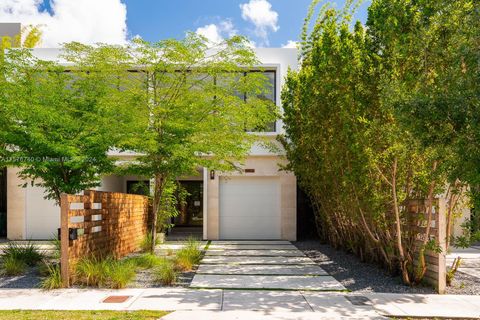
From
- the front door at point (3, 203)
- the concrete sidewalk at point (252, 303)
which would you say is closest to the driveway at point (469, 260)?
the concrete sidewalk at point (252, 303)

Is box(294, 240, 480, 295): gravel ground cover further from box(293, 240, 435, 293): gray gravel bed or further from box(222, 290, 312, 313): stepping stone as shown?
box(222, 290, 312, 313): stepping stone

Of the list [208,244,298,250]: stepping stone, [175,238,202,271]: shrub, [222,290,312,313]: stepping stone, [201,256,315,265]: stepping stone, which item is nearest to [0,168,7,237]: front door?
[208,244,298,250]: stepping stone

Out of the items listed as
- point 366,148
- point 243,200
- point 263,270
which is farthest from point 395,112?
point 243,200

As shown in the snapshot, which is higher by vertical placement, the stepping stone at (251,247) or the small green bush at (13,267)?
the small green bush at (13,267)

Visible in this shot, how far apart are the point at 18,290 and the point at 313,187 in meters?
9.05

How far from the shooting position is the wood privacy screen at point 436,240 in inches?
333

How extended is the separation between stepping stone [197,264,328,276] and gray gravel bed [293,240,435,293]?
38 cm

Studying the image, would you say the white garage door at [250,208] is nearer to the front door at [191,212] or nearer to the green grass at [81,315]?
the front door at [191,212]

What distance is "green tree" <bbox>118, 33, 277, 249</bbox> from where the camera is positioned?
10672mm

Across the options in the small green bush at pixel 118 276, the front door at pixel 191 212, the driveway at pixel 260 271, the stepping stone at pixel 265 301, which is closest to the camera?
the stepping stone at pixel 265 301

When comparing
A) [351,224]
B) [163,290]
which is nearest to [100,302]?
[163,290]

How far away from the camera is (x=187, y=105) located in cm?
1083

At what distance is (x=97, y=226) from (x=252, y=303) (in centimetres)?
483

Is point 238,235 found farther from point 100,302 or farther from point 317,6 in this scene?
point 100,302
